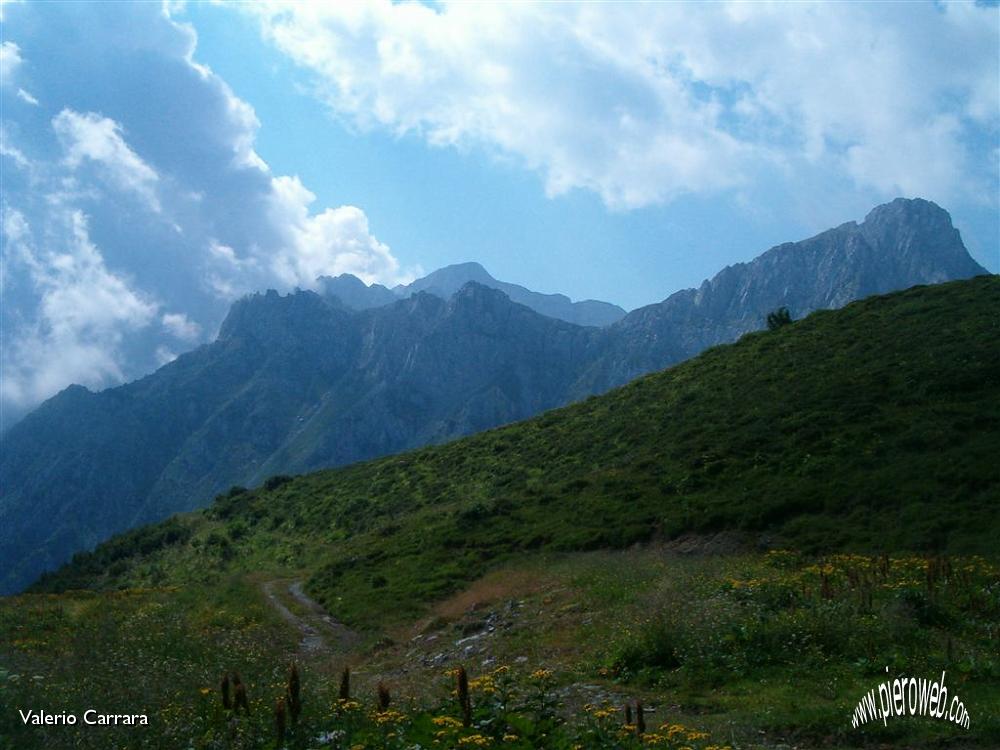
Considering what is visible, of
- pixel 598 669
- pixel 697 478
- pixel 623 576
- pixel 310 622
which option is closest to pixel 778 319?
pixel 697 478

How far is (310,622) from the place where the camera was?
28531 millimetres

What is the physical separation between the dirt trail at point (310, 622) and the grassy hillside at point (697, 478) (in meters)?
0.86

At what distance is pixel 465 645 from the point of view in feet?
66.5

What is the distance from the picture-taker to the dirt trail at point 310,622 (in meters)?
25.0

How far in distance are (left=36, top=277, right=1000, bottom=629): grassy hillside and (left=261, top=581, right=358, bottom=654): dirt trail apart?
0.86 metres

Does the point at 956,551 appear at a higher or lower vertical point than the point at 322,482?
lower

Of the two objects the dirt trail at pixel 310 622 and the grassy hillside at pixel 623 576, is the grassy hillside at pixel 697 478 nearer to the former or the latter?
the grassy hillside at pixel 623 576

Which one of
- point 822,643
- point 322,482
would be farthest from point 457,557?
point 322,482

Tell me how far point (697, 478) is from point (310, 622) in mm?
17194

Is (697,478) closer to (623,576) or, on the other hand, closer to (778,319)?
(623,576)

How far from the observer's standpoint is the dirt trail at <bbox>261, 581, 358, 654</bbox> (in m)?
25.0

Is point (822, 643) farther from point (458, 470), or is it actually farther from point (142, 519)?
point (142, 519)

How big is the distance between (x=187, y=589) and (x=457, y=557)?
1201 centimetres

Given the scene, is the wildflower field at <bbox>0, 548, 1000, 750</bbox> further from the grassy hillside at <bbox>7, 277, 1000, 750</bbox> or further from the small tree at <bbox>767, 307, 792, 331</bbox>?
the small tree at <bbox>767, 307, 792, 331</bbox>
